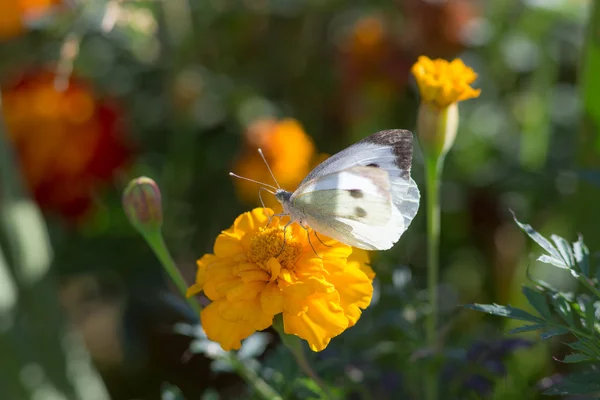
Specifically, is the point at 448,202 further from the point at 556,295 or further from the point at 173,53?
the point at 556,295

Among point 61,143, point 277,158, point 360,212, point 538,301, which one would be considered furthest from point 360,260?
point 61,143

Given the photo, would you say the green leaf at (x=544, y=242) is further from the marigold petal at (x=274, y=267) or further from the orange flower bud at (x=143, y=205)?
the orange flower bud at (x=143, y=205)

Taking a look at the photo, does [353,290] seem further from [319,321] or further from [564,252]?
[564,252]

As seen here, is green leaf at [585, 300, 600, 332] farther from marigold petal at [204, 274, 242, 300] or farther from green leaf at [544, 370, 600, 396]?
marigold petal at [204, 274, 242, 300]

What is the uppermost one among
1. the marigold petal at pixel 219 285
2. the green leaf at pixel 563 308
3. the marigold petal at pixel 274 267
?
the marigold petal at pixel 274 267

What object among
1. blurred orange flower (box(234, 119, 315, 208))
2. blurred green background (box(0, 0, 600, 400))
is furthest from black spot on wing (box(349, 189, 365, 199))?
blurred orange flower (box(234, 119, 315, 208))

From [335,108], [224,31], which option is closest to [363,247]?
[335,108]

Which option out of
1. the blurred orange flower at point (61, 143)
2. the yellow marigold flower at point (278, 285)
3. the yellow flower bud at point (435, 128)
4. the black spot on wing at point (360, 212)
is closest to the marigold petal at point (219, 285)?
the yellow marigold flower at point (278, 285)

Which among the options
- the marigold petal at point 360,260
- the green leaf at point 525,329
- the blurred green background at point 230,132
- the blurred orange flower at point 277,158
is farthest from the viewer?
the blurred orange flower at point 277,158

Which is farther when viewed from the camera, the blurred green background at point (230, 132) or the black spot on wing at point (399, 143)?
the blurred green background at point (230, 132)
